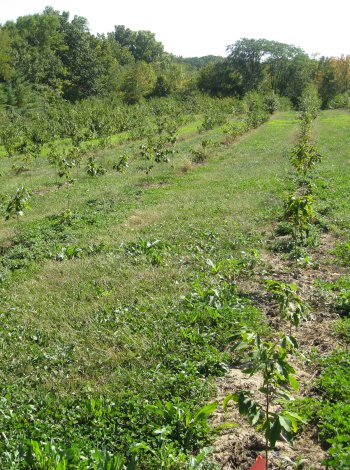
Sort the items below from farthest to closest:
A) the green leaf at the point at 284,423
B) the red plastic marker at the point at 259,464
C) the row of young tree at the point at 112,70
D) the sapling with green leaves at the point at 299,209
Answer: the row of young tree at the point at 112,70
the sapling with green leaves at the point at 299,209
the red plastic marker at the point at 259,464
the green leaf at the point at 284,423

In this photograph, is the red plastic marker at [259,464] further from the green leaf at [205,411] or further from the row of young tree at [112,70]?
the row of young tree at [112,70]

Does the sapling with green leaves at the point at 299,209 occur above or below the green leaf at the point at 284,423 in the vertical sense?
above

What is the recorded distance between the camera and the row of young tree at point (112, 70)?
164 ft

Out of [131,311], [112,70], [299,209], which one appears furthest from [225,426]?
[112,70]

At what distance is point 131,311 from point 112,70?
2296 inches

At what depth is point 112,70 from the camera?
193 feet

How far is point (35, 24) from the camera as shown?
60.0 meters

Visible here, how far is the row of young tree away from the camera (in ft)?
164

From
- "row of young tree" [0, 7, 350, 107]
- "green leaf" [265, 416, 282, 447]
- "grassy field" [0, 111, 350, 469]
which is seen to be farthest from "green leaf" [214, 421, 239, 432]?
"row of young tree" [0, 7, 350, 107]

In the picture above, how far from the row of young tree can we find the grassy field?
1443 inches

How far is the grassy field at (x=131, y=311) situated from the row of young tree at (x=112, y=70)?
36.6 metres

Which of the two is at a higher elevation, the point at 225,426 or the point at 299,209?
the point at 299,209

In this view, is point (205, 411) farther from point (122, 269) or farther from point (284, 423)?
point (122, 269)

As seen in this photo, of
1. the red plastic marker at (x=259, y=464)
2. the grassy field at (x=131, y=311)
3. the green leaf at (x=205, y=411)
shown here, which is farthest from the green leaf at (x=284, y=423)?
the green leaf at (x=205, y=411)
